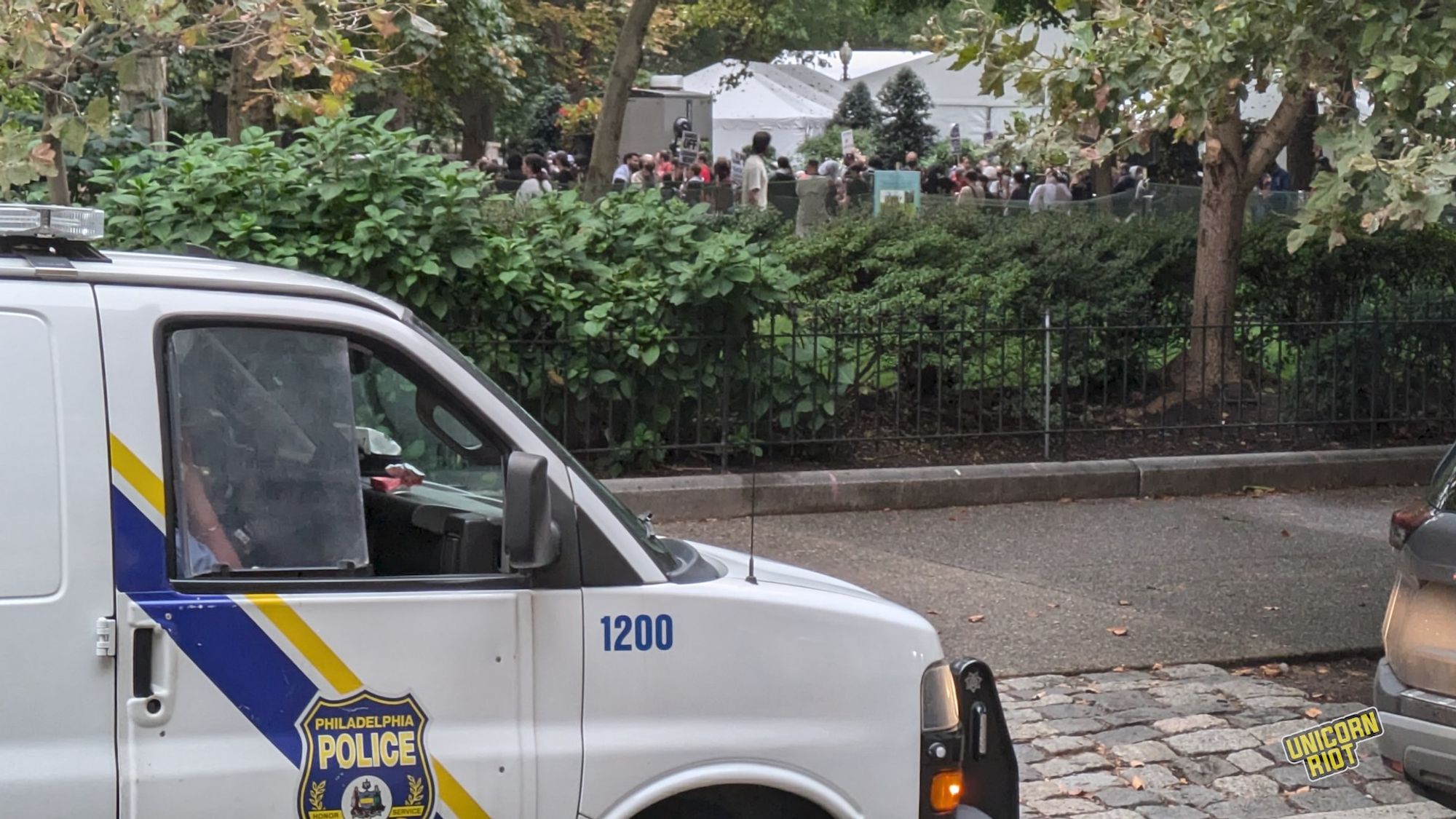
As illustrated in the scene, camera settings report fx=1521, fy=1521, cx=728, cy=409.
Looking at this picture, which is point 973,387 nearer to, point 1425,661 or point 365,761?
point 1425,661

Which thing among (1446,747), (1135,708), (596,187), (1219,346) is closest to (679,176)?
(596,187)

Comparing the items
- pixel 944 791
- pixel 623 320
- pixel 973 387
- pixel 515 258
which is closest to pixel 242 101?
pixel 515 258

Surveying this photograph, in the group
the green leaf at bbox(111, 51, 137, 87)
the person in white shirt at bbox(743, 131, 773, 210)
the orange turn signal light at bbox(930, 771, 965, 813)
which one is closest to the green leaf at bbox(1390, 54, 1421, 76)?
the orange turn signal light at bbox(930, 771, 965, 813)

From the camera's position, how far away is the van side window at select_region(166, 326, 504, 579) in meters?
3.09

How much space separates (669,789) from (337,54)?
472cm

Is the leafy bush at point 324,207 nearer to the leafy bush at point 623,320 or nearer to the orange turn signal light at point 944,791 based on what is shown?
the leafy bush at point 623,320

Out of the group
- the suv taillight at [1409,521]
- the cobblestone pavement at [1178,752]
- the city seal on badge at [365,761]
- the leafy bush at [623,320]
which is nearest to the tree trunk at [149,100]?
the leafy bush at [623,320]

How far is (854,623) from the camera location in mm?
3504

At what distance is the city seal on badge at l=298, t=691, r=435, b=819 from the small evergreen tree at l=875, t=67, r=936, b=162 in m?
33.7

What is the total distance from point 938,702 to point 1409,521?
217 cm

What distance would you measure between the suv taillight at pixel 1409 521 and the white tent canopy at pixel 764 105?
26827mm

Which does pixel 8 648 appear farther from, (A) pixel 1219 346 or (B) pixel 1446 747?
(A) pixel 1219 346

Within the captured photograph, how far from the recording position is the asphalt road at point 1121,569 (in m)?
7.12

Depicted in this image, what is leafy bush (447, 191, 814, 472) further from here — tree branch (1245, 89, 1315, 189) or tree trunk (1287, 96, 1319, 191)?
tree trunk (1287, 96, 1319, 191)
